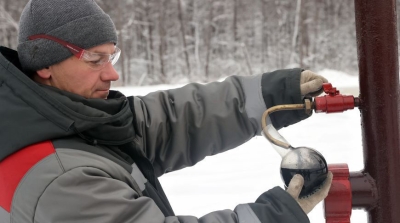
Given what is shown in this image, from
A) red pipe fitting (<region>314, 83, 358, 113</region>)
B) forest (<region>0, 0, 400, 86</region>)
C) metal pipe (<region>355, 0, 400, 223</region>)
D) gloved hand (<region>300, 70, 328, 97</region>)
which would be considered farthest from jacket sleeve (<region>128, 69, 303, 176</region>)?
forest (<region>0, 0, 400, 86</region>)

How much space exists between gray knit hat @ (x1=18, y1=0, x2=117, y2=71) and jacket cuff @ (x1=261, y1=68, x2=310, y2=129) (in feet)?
1.90

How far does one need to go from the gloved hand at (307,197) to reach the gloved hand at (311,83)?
36cm

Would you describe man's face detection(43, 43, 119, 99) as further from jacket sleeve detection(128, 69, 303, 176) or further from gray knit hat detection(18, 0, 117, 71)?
jacket sleeve detection(128, 69, 303, 176)

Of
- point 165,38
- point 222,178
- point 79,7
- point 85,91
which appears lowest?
point 165,38

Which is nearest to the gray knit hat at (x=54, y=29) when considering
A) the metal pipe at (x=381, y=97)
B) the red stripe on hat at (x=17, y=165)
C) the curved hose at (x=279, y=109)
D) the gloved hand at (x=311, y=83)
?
the red stripe on hat at (x=17, y=165)

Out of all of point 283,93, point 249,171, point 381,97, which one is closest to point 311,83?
point 283,93

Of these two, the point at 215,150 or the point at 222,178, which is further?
the point at 222,178

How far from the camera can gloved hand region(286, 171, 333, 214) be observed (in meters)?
1.27

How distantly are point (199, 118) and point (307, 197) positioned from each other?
0.55 meters

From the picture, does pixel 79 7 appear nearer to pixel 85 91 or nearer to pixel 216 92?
pixel 85 91

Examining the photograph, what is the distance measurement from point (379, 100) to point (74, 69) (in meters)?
0.89

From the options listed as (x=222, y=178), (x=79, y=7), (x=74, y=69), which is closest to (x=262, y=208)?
(x=74, y=69)

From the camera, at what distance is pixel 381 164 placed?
1352 mm

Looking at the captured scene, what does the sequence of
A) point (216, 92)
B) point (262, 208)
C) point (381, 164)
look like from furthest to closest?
point (216, 92), point (381, 164), point (262, 208)
